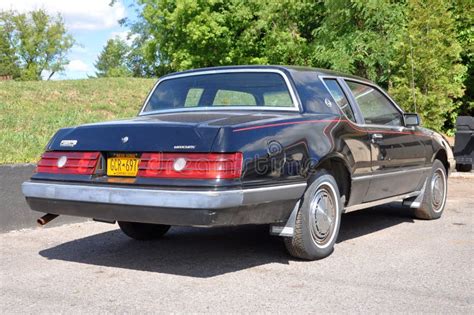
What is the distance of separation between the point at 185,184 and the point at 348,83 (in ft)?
8.07

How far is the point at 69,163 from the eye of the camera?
4.76m

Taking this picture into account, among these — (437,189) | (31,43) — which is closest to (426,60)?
(437,189)

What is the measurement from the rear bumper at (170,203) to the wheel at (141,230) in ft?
3.98

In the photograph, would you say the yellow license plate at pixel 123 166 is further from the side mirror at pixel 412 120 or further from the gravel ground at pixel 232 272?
the side mirror at pixel 412 120

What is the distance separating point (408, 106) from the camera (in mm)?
15484

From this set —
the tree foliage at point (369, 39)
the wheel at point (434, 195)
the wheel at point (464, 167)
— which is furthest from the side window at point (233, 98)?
the wheel at point (464, 167)

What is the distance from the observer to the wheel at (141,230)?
19.4ft

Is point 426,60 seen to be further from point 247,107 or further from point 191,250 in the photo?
point 191,250

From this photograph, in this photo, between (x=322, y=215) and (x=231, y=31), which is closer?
(x=322, y=215)

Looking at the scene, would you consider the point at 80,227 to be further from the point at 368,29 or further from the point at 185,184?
the point at 368,29

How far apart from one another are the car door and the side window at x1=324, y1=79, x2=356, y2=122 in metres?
0.14

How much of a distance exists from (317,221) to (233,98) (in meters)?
1.41

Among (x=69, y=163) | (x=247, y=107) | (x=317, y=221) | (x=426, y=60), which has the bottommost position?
(x=317, y=221)

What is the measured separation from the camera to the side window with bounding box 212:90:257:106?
5.43 metres
